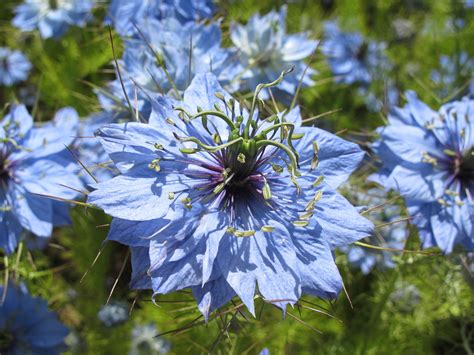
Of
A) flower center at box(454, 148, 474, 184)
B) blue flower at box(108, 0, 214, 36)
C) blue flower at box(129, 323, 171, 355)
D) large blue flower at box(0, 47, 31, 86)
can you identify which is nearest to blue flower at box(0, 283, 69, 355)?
blue flower at box(129, 323, 171, 355)

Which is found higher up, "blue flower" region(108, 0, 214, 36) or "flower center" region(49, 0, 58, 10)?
"blue flower" region(108, 0, 214, 36)

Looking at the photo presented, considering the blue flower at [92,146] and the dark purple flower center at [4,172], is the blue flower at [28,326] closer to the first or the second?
the dark purple flower center at [4,172]

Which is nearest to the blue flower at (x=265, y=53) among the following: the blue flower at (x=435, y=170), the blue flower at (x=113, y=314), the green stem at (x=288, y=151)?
the blue flower at (x=435, y=170)

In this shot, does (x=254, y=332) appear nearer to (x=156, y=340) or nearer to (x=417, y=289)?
(x=156, y=340)

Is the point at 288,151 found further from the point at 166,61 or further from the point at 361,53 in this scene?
the point at 361,53

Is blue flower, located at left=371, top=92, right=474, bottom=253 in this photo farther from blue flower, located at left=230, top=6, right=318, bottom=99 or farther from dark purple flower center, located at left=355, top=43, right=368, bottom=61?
dark purple flower center, located at left=355, top=43, right=368, bottom=61

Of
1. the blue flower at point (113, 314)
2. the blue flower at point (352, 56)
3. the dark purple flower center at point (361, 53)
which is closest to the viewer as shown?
the blue flower at point (113, 314)
